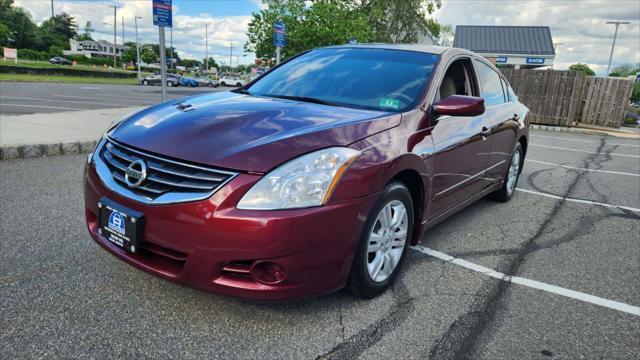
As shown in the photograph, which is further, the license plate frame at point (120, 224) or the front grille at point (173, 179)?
the license plate frame at point (120, 224)

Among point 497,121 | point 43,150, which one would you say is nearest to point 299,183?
point 497,121

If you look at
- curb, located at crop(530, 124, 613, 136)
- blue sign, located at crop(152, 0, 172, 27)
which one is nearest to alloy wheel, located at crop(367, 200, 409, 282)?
blue sign, located at crop(152, 0, 172, 27)

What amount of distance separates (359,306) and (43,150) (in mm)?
5604

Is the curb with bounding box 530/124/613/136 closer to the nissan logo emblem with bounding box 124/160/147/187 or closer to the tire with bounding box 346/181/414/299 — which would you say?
the tire with bounding box 346/181/414/299

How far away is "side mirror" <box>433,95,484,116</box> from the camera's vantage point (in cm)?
308

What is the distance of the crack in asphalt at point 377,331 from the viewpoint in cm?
232

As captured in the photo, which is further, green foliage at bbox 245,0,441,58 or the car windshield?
green foliage at bbox 245,0,441,58

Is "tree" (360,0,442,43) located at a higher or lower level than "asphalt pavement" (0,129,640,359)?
higher

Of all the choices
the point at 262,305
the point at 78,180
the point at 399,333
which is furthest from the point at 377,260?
the point at 78,180

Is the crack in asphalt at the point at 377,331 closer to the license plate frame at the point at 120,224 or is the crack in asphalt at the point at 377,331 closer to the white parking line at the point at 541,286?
the white parking line at the point at 541,286

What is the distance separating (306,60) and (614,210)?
4039mm

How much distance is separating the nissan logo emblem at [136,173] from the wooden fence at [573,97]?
1649cm

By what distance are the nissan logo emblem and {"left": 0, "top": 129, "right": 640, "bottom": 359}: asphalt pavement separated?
0.73 meters

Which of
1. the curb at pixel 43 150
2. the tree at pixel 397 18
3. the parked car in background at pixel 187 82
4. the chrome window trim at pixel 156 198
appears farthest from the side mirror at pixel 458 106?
the parked car in background at pixel 187 82
